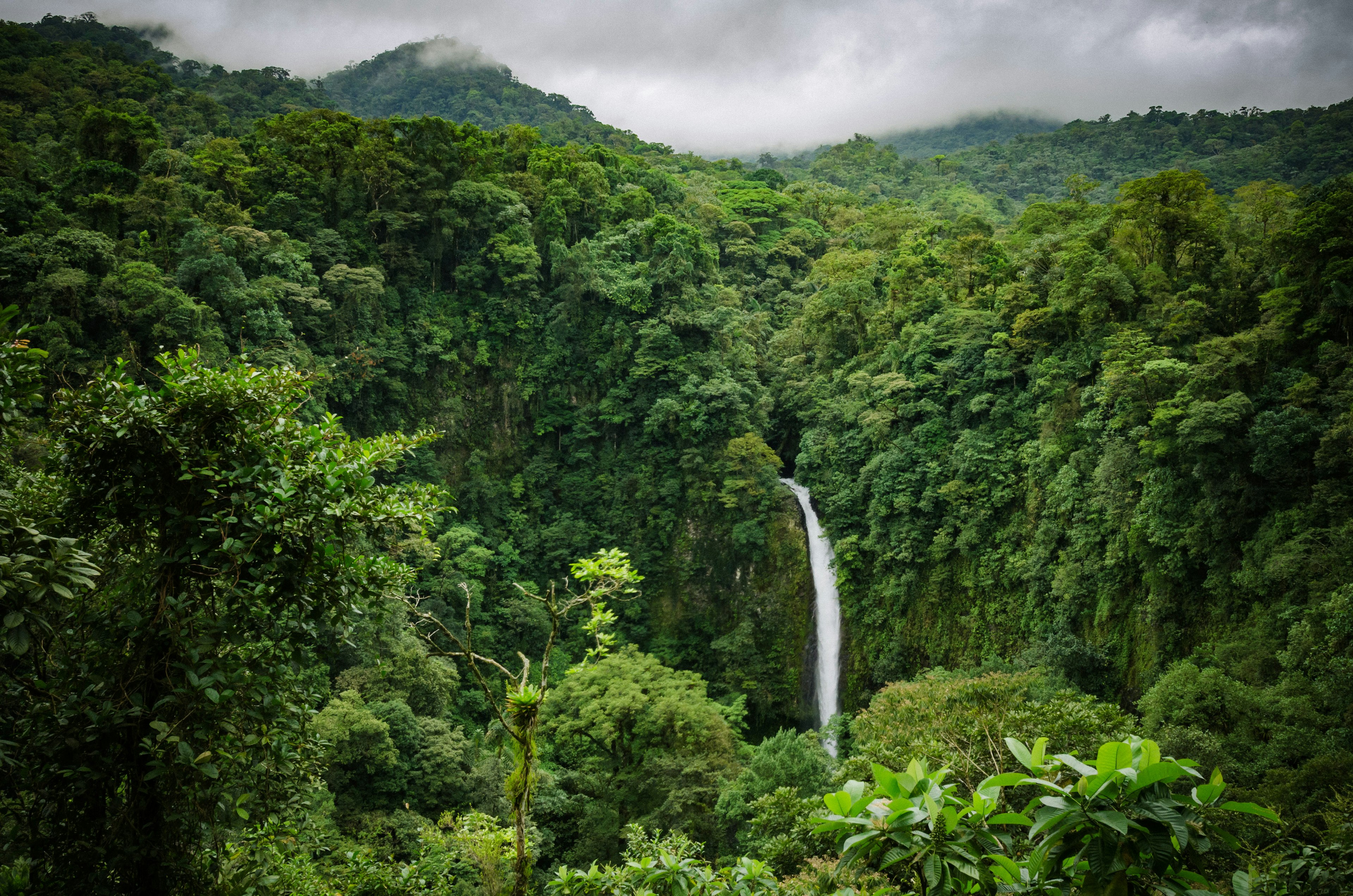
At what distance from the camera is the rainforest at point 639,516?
2.66 meters

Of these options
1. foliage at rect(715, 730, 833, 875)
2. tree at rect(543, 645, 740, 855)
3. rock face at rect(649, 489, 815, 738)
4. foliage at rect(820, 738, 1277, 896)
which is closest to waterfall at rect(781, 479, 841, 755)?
rock face at rect(649, 489, 815, 738)

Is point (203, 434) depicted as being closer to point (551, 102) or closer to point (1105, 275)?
point (1105, 275)

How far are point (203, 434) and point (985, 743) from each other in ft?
29.6

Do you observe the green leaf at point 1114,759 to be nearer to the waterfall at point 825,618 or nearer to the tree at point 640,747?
the tree at point 640,747

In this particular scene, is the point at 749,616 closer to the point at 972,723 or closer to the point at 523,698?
the point at 972,723

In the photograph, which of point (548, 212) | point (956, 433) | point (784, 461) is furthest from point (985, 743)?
point (548, 212)

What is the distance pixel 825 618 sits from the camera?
18828 millimetres

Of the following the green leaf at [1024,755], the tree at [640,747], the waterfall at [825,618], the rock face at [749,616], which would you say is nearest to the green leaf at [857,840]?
the green leaf at [1024,755]

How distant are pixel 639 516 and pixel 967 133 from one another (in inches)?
2607

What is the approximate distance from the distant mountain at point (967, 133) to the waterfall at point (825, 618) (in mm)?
57713

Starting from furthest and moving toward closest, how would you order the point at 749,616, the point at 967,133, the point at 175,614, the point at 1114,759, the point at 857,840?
the point at 967,133 < the point at 749,616 < the point at 175,614 < the point at 857,840 < the point at 1114,759

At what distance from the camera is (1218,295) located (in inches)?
475

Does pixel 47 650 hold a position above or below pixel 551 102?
below

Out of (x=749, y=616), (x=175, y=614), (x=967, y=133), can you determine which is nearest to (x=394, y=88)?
(x=967, y=133)
